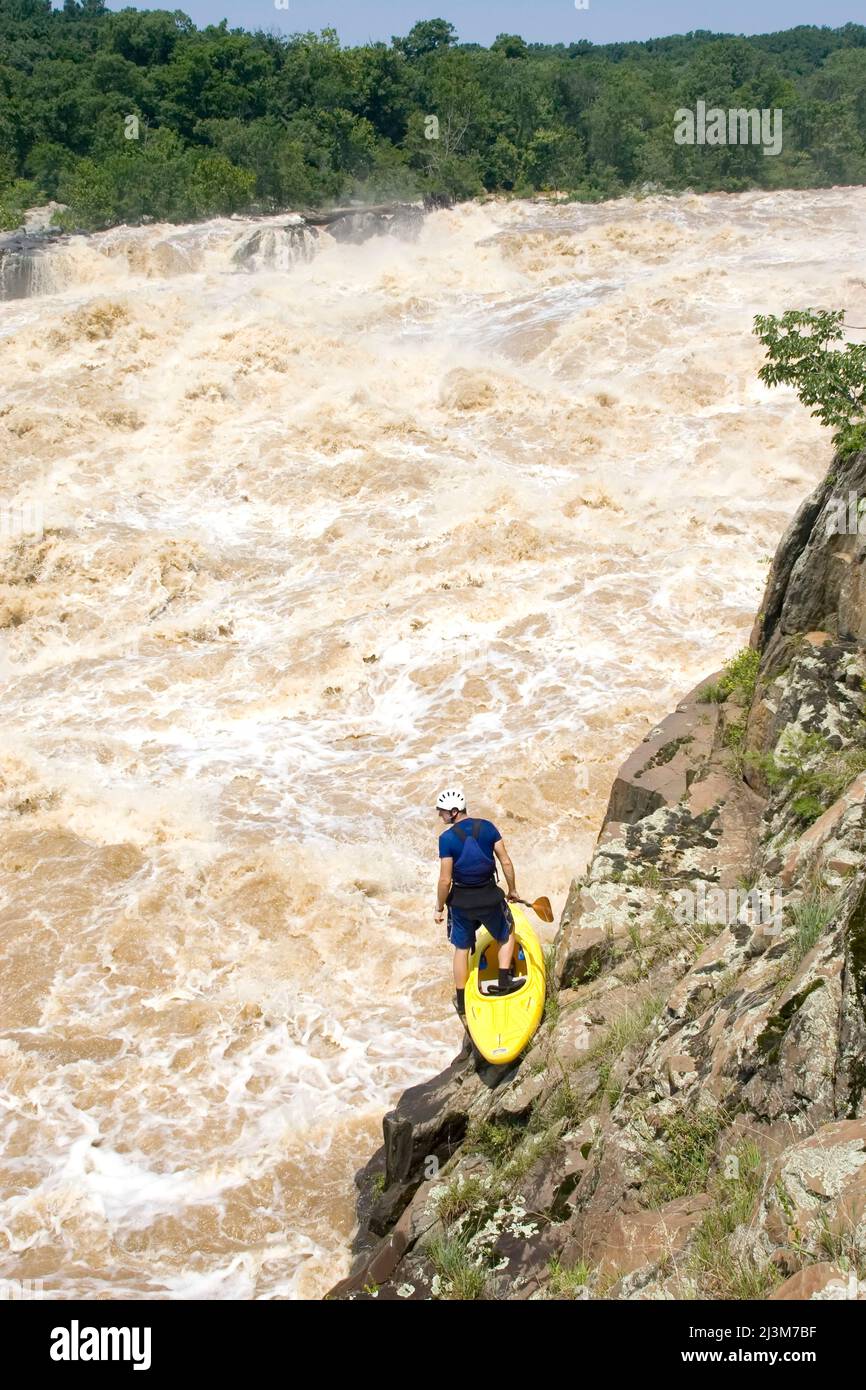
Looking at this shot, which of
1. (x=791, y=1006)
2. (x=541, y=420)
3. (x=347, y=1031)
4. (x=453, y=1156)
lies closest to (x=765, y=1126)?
(x=791, y=1006)

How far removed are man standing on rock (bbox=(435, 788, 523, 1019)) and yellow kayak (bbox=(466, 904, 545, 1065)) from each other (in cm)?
7

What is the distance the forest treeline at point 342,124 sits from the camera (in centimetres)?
4466

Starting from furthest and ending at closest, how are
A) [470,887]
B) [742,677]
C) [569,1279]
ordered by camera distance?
[742,677] → [470,887] → [569,1279]

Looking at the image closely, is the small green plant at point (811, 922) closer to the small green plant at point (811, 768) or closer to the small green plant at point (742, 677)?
the small green plant at point (811, 768)

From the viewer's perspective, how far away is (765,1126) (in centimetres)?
399

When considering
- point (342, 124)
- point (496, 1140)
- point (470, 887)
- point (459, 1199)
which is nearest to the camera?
point (459, 1199)

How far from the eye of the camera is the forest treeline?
4466cm

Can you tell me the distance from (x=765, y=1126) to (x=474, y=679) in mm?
9955

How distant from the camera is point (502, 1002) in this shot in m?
6.44

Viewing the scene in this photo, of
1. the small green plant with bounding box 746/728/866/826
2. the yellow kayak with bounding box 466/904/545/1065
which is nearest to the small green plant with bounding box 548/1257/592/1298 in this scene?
the yellow kayak with bounding box 466/904/545/1065

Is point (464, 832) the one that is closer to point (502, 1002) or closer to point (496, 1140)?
point (502, 1002)

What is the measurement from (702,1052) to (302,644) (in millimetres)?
10673

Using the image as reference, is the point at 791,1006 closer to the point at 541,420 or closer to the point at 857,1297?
the point at 857,1297

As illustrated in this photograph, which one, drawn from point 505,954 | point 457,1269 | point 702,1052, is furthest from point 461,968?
point 702,1052
